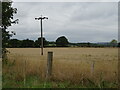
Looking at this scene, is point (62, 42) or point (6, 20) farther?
point (62, 42)

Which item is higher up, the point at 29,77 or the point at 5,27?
the point at 5,27

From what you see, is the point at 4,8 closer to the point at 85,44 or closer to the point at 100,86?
the point at 100,86

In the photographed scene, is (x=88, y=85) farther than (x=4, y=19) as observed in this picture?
No

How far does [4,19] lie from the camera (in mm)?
12484

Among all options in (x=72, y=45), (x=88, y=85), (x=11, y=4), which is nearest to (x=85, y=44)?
(x=72, y=45)

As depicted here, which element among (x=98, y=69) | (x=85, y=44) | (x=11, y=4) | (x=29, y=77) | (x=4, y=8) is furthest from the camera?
(x=85, y=44)

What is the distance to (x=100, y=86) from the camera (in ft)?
20.9

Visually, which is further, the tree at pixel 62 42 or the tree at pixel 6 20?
the tree at pixel 62 42

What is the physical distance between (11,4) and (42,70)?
6.42 meters

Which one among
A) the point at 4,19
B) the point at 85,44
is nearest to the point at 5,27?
the point at 4,19

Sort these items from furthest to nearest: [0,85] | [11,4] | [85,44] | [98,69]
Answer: [85,44] → [11,4] → [98,69] → [0,85]

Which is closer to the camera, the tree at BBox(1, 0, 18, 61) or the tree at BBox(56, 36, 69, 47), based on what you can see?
the tree at BBox(1, 0, 18, 61)

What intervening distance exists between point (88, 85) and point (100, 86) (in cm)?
46

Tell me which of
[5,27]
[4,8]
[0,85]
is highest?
[4,8]
